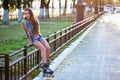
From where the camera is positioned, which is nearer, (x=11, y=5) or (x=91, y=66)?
(x=91, y=66)

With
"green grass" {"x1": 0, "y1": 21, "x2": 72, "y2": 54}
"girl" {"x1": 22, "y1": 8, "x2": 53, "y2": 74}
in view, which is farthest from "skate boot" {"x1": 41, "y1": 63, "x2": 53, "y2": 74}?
"green grass" {"x1": 0, "y1": 21, "x2": 72, "y2": 54}

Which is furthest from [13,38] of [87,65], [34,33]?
[34,33]

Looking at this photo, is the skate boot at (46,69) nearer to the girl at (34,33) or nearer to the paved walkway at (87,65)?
the girl at (34,33)

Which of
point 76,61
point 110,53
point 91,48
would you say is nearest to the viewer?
point 76,61

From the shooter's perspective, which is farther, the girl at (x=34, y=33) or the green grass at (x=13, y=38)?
the green grass at (x=13, y=38)

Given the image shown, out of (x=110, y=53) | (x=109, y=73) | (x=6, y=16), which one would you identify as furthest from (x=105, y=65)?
(x=6, y=16)

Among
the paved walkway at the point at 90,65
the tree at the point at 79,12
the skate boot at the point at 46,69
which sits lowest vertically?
the paved walkway at the point at 90,65

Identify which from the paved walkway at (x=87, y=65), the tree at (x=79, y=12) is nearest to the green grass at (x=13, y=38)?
the tree at (x=79, y=12)

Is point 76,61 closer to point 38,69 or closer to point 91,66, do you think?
point 91,66

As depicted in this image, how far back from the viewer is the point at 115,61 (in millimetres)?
13992

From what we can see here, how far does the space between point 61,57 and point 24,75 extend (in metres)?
4.72

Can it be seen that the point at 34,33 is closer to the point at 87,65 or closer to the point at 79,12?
the point at 87,65

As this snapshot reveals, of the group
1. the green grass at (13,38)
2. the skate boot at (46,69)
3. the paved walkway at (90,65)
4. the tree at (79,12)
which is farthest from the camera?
the tree at (79,12)

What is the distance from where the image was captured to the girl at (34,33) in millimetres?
9539
